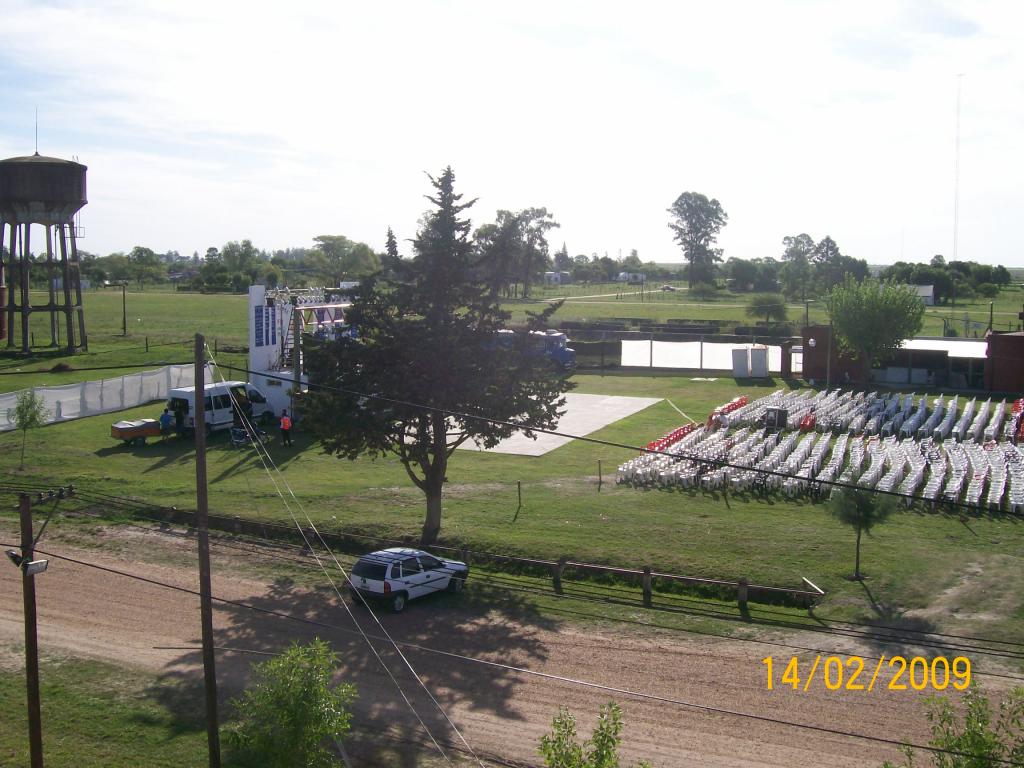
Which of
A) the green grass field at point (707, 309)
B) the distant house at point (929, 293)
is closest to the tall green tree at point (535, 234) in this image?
the green grass field at point (707, 309)

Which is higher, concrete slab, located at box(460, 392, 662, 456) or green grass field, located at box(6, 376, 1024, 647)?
concrete slab, located at box(460, 392, 662, 456)

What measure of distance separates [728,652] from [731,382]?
106 feet

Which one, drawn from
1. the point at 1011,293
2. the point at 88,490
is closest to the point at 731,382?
the point at 88,490

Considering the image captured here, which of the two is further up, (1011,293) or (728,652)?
(1011,293)

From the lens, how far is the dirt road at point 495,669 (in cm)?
1271

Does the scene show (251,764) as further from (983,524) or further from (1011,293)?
(1011,293)

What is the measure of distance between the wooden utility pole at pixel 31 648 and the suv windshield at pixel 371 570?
263 inches

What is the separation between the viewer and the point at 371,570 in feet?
58.2

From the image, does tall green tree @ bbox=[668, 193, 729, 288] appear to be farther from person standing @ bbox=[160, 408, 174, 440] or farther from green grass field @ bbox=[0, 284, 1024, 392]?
person standing @ bbox=[160, 408, 174, 440]

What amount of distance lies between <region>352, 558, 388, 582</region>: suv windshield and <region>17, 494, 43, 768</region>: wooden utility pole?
6.69m

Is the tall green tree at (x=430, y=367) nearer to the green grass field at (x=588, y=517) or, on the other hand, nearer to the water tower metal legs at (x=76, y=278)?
the green grass field at (x=588, y=517)

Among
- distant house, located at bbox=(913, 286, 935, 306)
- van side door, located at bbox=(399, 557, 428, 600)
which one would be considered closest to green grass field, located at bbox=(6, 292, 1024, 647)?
van side door, located at bbox=(399, 557, 428, 600)

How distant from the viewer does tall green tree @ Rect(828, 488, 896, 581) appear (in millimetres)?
18250

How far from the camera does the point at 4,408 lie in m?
34.4
